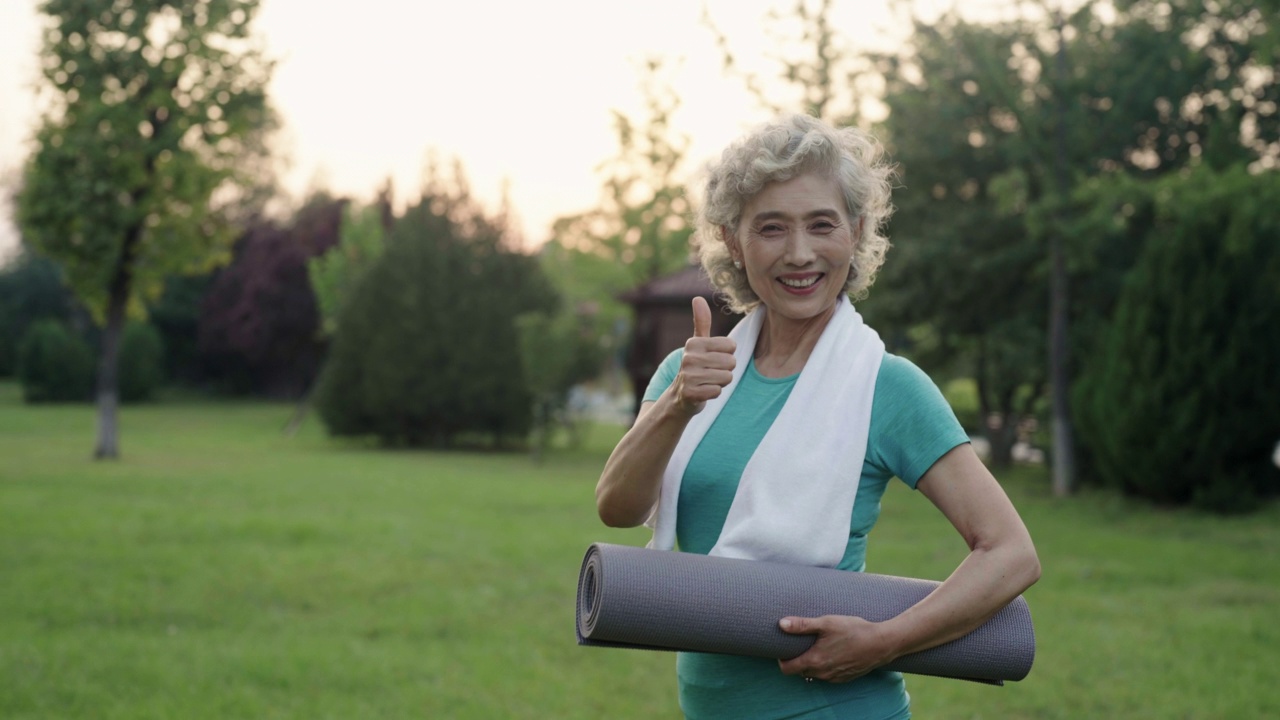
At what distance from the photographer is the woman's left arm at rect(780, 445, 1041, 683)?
82.7 inches

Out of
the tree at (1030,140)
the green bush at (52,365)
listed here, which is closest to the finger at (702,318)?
the tree at (1030,140)

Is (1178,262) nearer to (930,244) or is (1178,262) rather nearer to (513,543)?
(930,244)

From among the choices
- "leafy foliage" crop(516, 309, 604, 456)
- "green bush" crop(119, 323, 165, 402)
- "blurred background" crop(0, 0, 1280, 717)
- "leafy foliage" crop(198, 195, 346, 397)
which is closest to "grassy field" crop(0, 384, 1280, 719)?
"blurred background" crop(0, 0, 1280, 717)

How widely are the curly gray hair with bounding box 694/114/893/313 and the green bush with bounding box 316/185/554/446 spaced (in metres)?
25.0

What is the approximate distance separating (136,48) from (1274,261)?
16913mm

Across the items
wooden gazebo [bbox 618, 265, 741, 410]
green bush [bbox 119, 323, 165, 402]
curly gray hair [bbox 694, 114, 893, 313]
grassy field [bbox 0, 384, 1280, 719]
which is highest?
wooden gazebo [bbox 618, 265, 741, 410]

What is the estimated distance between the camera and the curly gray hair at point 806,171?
2.27 m

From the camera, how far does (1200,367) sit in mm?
13930

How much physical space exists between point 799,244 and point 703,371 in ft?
1.16

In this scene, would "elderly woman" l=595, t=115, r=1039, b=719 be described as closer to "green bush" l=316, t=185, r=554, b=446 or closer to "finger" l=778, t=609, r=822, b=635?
"finger" l=778, t=609, r=822, b=635

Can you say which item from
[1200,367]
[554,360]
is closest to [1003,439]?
[1200,367]

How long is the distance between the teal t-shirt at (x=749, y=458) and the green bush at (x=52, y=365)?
4266 centimetres

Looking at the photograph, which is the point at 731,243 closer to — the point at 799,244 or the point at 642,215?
the point at 799,244

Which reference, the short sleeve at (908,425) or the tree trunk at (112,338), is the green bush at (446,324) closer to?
the tree trunk at (112,338)
